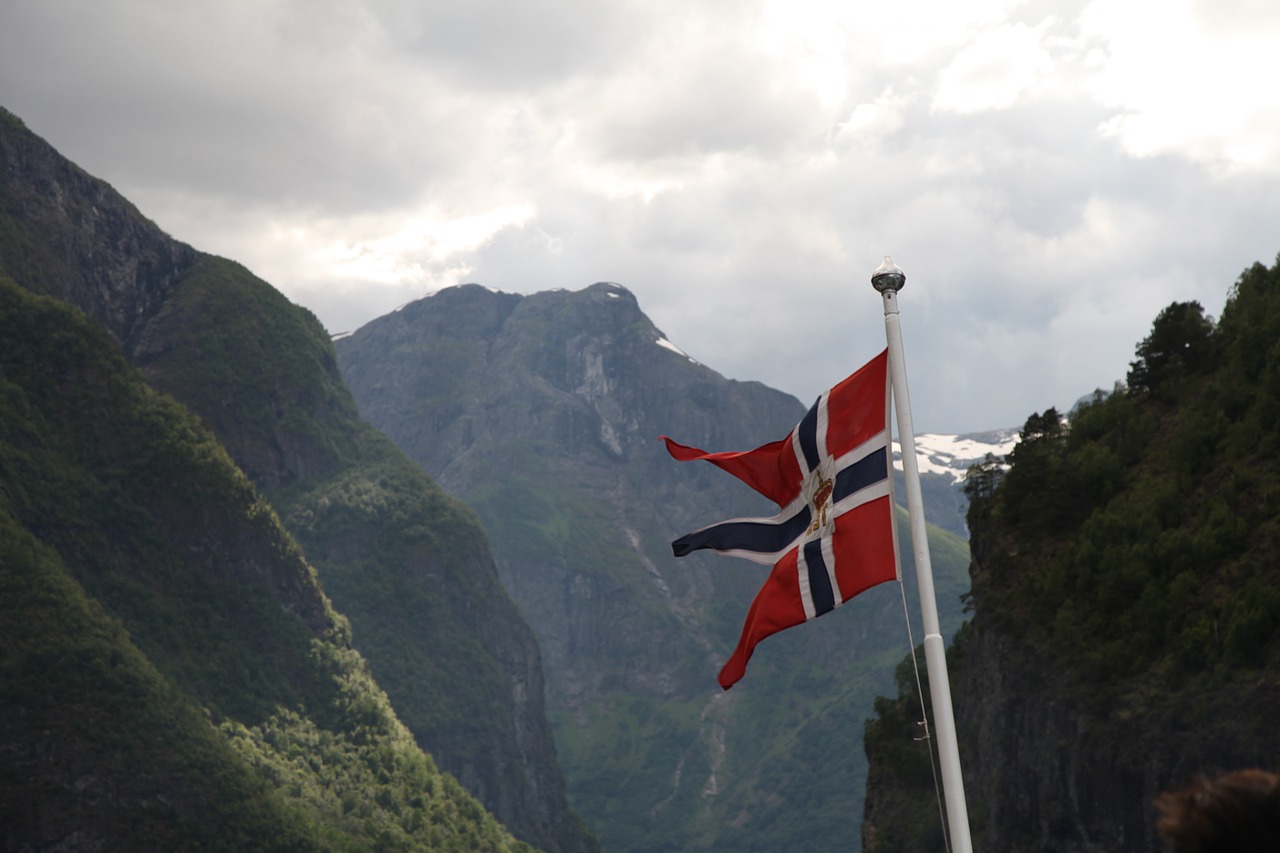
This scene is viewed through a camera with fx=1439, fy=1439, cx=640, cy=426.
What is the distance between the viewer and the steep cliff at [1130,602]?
61.1 m

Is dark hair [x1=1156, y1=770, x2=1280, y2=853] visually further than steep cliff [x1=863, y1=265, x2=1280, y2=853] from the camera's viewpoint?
No

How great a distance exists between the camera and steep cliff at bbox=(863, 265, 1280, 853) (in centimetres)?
6109

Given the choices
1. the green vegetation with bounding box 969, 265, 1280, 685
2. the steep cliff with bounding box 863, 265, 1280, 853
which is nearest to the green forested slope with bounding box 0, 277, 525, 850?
the steep cliff with bounding box 863, 265, 1280, 853

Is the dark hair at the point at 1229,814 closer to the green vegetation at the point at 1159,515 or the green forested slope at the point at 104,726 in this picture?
the green vegetation at the point at 1159,515

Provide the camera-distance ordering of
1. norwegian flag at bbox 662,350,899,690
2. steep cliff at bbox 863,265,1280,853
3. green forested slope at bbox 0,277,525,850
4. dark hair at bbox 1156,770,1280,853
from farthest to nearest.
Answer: green forested slope at bbox 0,277,525,850, steep cliff at bbox 863,265,1280,853, norwegian flag at bbox 662,350,899,690, dark hair at bbox 1156,770,1280,853

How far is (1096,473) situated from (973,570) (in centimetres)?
1607

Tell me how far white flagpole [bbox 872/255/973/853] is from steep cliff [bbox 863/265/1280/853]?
132 feet

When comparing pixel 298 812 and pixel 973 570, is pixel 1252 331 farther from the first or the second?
pixel 298 812

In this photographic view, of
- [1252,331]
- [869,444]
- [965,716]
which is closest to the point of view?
[869,444]

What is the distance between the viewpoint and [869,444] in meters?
17.0

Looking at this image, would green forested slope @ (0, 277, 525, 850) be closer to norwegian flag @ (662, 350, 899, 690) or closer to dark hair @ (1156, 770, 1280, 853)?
norwegian flag @ (662, 350, 899, 690)

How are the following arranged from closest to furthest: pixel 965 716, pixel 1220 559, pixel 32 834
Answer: pixel 1220 559 < pixel 965 716 < pixel 32 834

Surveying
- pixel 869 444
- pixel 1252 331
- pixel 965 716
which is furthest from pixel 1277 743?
pixel 869 444

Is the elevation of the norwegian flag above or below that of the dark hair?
above
